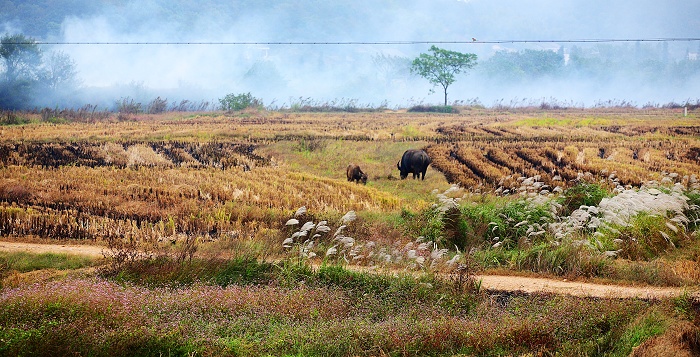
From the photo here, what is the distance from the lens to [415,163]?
21.4 metres

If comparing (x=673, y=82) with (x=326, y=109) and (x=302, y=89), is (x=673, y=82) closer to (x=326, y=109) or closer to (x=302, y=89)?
(x=302, y=89)

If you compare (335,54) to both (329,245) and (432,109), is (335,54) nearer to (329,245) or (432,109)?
(432,109)

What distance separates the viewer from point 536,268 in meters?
10.9

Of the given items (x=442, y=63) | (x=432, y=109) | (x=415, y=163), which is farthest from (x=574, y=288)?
(x=442, y=63)

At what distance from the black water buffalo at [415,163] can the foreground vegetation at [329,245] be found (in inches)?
20.3

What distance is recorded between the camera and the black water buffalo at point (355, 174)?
20500 millimetres

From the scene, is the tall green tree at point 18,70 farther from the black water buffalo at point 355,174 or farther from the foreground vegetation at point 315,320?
the foreground vegetation at point 315,320

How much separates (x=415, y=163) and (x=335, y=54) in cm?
9777

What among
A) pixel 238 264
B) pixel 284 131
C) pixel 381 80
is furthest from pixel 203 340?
pixel 381 80

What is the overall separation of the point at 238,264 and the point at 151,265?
130 centimetres

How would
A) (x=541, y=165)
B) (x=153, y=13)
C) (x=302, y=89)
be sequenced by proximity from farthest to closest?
1. (x=302, y=89)
2. (x=153, y=13)
3. (x=541, y=165)

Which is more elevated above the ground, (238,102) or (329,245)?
(238,102)

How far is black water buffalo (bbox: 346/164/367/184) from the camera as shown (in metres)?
20.5

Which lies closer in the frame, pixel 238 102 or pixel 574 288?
pixel 574 288
